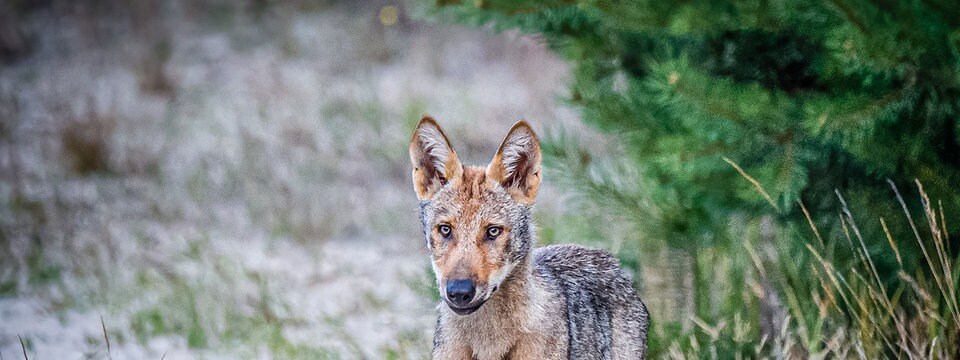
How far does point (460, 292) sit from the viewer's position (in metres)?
3.11

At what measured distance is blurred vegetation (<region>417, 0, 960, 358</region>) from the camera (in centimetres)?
377

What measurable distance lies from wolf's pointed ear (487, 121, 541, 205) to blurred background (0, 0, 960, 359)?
0.68 metres

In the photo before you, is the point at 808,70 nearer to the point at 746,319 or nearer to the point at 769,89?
the point at 769,89

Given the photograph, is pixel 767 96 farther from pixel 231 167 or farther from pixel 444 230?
pixel 231 167

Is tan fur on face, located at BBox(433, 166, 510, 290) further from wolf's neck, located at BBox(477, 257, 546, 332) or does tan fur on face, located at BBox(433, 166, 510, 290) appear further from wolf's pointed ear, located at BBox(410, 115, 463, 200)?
wolf's neck, located at BBox(477, 257, 546, 332)

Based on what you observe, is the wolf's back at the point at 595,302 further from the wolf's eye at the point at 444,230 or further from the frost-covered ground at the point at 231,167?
the frost-covered ground at the point at 231,167

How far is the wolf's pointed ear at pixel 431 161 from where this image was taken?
11.3 feet

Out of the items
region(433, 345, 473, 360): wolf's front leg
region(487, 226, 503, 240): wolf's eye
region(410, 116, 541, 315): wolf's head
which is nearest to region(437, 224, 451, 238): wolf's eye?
region(410, 116, 541, 315): wolf's head

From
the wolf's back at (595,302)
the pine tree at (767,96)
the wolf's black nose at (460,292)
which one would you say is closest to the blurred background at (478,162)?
the pine tree at (767,96)

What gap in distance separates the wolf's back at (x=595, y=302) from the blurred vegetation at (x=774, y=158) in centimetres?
26

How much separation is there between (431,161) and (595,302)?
90 centimetres

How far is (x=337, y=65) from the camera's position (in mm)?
11891

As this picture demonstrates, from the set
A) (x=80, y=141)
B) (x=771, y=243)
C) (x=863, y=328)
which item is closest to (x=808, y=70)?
(x=863, y=328)

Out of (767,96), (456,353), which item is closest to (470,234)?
(456,353)
